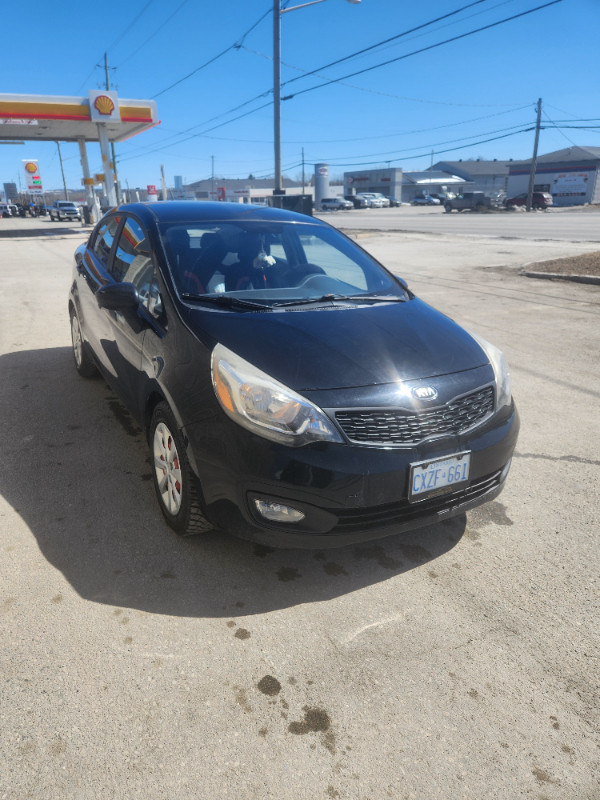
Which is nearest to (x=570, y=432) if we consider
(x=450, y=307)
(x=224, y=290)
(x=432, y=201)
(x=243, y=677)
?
(x=224, y=290)

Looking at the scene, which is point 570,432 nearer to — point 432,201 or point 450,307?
point 450,307

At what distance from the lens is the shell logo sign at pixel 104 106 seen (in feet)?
80.6

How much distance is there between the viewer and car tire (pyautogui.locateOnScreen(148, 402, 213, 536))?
264cm

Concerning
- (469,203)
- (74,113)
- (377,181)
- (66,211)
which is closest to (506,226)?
(74,113)

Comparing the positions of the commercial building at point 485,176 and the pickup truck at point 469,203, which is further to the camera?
the commercial building at point 485,176

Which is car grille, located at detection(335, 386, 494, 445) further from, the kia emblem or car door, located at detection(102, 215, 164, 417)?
car door, located at detection(102, 215, 164, 417)

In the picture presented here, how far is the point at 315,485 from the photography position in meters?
2.28

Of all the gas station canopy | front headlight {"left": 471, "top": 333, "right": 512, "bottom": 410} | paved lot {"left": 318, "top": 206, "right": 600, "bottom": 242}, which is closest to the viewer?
front headlight {"left": 471, "top": 333, "right": 512, "bottom": 410}

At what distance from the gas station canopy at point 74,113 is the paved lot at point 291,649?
1003 inches

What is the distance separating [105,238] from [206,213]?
110 centimetres

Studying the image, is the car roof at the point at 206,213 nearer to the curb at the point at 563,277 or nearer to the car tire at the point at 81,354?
the car tire at the point at 81,354

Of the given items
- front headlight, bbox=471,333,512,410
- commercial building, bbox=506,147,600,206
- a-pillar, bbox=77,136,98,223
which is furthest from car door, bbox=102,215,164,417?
commercial building, bbox=506,147,600,206

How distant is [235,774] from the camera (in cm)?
175

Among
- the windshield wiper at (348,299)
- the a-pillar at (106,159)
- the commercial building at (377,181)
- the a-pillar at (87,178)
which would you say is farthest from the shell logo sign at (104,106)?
the commercial building at (377,181)
